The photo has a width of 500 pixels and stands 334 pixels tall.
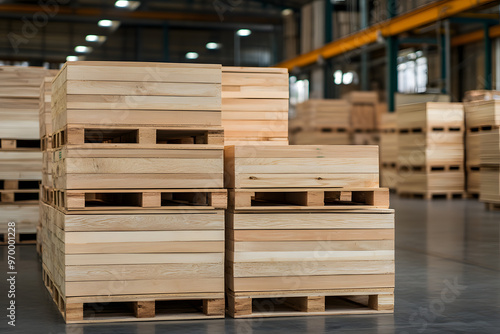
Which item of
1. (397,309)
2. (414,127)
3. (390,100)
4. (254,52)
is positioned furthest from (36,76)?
(254,52)

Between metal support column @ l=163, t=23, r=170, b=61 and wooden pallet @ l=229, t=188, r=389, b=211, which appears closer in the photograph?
wooden pallet @ l=229, t=188, r=389, b=211

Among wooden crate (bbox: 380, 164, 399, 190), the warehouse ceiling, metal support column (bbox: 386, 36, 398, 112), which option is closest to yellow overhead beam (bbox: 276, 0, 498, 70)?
metal support column (bbox: 386, 36, 398, 112)

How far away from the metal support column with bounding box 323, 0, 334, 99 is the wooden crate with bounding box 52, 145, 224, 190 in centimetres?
1892

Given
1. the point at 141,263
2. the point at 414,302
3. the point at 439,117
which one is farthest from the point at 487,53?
the point at 141,263

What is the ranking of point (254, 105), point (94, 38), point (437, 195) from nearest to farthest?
point (254, 105) < point (437, 195) < point (94, 38)

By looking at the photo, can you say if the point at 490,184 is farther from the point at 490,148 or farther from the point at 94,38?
the point at 94,38

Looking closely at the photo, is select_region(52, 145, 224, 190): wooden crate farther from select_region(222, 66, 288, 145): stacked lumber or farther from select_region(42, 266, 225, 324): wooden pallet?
select_region(222, 66, 288, 145): stacked lumber

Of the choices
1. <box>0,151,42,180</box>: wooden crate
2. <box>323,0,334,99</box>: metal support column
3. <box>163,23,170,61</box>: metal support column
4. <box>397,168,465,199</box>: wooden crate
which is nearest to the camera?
<box>0,151,42,180</box>: wooden crate

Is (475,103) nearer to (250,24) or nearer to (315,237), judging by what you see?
(315,237)

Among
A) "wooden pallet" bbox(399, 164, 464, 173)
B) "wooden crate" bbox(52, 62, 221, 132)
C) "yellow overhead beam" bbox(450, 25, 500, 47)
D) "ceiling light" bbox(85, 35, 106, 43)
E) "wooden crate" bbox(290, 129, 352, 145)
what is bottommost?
"wooden pallet" bbox(399, 164, 464, 173)

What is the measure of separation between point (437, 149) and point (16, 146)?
389 inches

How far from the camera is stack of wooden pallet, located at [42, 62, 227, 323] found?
14.0ft

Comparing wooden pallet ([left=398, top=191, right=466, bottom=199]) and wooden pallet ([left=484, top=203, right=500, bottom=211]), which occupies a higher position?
wooden pallet ([left=398, top=191, right=466, bottom=199])

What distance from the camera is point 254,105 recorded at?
18.0 ft
